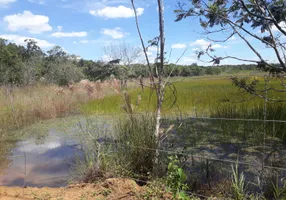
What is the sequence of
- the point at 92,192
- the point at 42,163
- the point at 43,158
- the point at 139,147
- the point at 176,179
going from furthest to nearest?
the point at 43,158, the point at 42,163, the point at 139,147, the point at 92,192, the point at 176,179

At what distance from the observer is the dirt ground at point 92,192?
2805 millimetres

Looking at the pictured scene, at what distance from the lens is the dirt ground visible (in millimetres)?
2805

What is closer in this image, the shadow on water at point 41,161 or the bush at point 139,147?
the bush at point 139,147

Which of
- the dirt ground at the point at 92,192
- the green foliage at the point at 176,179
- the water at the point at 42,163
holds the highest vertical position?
the green foliage at the point at 176,179

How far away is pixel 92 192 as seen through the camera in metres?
2.92

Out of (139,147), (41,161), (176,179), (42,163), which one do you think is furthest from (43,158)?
(176,179)

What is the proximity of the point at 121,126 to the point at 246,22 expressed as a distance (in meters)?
2.50

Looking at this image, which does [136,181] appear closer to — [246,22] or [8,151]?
[246,22]

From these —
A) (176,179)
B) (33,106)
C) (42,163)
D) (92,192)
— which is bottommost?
(42,163)

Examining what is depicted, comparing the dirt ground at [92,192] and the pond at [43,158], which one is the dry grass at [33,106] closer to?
the pond at [43,158]

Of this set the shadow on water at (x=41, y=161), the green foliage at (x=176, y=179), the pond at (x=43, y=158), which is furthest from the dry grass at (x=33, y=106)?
the green foliage at (x=176, y=179)

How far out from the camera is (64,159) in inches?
191

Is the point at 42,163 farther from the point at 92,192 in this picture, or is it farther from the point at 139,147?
the point at 139,147

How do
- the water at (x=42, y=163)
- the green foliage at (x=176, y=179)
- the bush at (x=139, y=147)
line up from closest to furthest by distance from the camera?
the green foliage at (x=176, y=179), the bush at (x=139, y=147), the water at (x=42, y=163)
